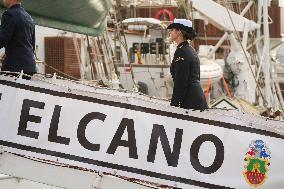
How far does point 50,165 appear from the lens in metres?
6.07

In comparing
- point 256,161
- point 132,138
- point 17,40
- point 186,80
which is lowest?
point 256,161

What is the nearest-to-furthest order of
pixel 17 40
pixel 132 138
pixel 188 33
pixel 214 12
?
1. pixel 132 138
2. pixel 17 40
3. pixel 188 33
4. pixel 214 12

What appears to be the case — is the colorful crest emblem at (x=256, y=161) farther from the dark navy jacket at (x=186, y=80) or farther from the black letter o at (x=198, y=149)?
the dark navy jacket at (x=186, y=80)

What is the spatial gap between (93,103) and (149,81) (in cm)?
1416

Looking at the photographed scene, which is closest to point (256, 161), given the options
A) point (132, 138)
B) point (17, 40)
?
point (132, 138)

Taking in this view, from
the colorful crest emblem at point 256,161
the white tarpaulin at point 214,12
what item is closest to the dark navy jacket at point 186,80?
the colorful crest emblem at point 256,161

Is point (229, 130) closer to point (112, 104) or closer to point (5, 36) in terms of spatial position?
point (112, 104)

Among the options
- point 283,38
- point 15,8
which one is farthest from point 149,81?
point 15,8

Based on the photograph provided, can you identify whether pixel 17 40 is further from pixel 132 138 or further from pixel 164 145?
pixel 164 145

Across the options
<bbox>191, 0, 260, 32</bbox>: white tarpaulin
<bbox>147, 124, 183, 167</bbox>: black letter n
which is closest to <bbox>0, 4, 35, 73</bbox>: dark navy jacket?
<bbox>147, 124, 183, 167</bbox>: black letter n

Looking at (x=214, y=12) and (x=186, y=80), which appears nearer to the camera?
(x=186, y=80)

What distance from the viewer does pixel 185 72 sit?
638cm

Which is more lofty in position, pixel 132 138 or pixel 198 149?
pixel 132 138

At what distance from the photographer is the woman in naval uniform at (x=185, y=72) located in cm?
638
